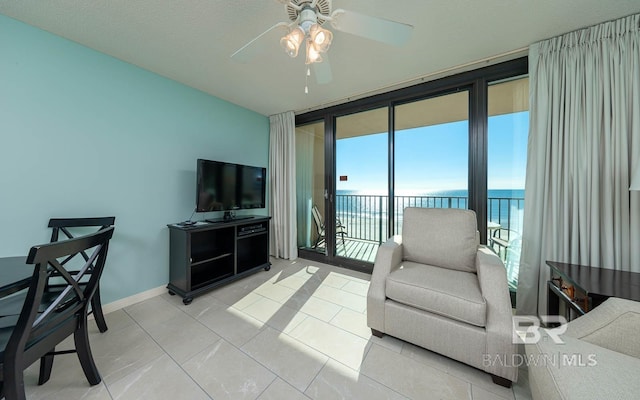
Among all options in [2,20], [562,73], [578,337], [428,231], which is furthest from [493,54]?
[2,20]

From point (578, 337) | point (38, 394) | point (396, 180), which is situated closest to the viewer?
point (578, 337)

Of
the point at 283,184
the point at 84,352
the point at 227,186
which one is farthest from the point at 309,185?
the point at 84,352

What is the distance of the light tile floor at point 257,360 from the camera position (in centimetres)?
117

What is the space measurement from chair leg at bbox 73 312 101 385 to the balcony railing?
8.52 feet

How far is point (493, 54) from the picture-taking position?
6.27 ft

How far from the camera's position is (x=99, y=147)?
6.19 ft

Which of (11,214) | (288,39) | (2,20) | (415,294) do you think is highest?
(2,20)

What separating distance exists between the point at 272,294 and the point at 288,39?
2200 millimetres

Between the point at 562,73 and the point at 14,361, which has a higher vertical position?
the point at 562,73

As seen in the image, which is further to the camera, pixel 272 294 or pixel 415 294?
pixel 272 294

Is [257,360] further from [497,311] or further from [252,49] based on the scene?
[252,49]

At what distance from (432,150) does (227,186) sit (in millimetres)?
2498

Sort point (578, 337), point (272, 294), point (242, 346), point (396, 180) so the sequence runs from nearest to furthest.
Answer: point (578, 337) < point (242, 346) < point (272, 294) < point (396, 180)

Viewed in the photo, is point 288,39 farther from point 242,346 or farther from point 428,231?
point 242,346
